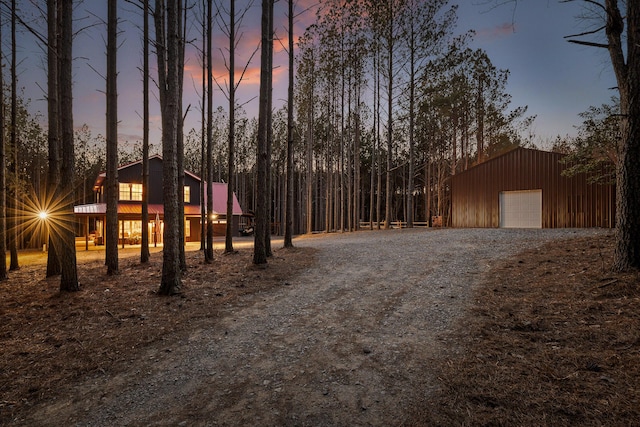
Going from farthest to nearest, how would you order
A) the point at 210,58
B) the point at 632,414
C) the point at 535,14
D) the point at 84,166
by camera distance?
1. the point at 84,166
2. the point at 210,58
3. the point at 535,14
4. the point at 632,414

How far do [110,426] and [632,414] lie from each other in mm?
4702

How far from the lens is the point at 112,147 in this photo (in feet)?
33.1

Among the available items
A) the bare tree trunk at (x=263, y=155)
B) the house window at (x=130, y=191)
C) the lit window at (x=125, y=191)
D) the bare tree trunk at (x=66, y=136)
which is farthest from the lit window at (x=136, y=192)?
the bare tree trunk at (x=66, y=136)

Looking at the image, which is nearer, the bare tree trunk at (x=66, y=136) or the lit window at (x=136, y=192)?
the bare tree trunk at (x=66, y=136)

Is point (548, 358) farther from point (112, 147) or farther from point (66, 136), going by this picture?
point (112, 147)

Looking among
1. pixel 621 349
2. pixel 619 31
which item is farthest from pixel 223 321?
pixel 619 31

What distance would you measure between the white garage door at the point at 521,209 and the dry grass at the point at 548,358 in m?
13.8

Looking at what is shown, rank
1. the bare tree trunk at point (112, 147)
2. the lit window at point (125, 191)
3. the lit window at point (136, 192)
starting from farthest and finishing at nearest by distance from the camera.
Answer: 1. the lit window at point (136, 192)
2. the lit window at point (125, 191)
3. the bare tree trunk at point (112, 147)

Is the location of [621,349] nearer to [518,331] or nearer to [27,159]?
[518,331]

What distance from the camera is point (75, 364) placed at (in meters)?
4.10

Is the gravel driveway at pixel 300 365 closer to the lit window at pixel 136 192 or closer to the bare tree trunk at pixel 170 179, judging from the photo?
the bare tree trunk at pixel 170 179

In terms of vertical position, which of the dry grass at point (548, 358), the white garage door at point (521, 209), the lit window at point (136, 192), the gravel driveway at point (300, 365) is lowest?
the gravel driveway at point (300, 365)

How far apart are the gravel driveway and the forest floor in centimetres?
2

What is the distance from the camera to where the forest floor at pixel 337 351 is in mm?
3082
